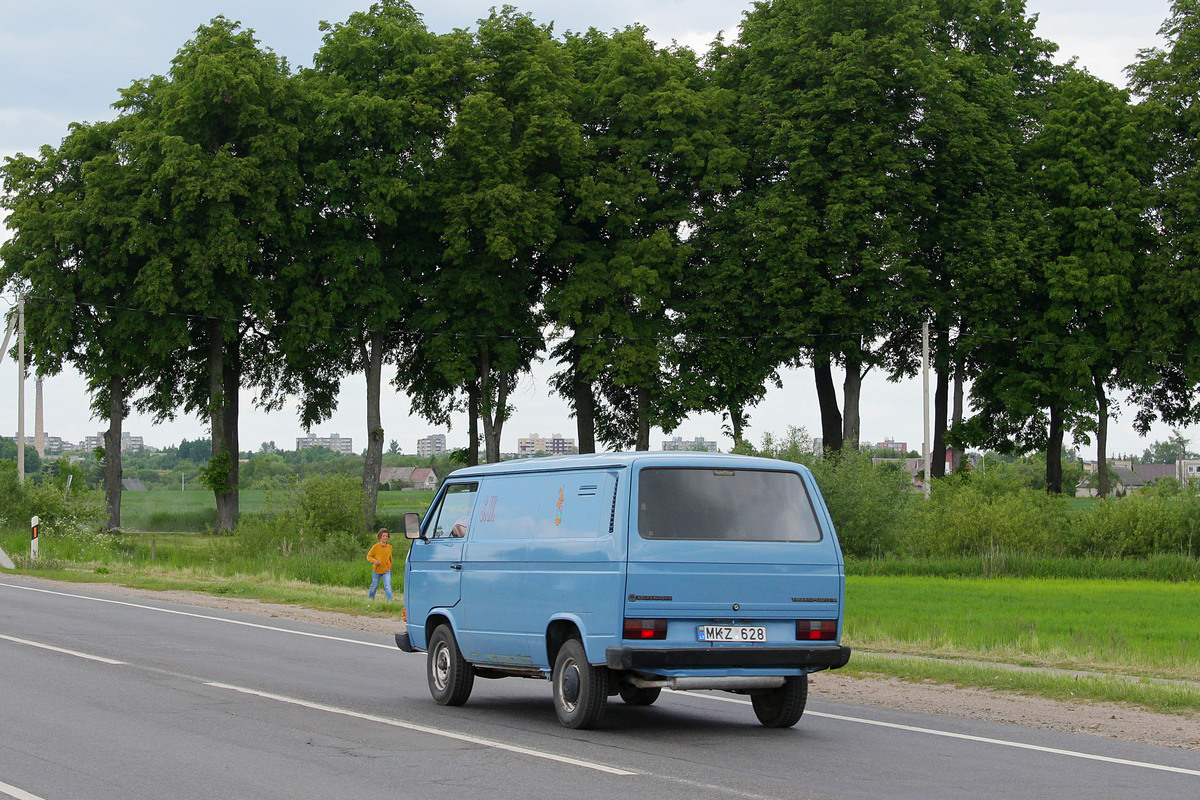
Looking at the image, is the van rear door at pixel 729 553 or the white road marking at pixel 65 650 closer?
the van rear door at pixel 729 553

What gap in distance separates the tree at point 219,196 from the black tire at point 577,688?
137 ft

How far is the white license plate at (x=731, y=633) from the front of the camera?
10.7 metres

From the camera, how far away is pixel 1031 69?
2314 inches

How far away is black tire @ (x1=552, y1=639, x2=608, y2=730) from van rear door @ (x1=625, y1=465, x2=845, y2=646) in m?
0.72

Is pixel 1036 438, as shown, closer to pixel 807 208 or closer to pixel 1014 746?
pixel 807 208

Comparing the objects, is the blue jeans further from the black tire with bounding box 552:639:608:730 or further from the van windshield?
the van windshield

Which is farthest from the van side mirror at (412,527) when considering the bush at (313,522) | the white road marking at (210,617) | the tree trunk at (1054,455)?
the tree trunk at (1054,455)

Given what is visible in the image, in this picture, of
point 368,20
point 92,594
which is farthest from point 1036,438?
point 92,594

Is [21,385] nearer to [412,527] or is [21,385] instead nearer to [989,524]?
[989,524]

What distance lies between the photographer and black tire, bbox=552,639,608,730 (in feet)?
35.8

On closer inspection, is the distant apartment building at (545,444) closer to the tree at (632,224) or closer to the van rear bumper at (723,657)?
the tree at (632,224)

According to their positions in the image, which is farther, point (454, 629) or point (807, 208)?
point (807, 208)

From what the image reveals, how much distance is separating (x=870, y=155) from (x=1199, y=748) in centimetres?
4202

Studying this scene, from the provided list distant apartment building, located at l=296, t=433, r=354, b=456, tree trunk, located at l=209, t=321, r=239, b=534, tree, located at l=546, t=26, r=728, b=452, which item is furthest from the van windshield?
distant apartment building, located at l=296, t=433, r=354, b=456
